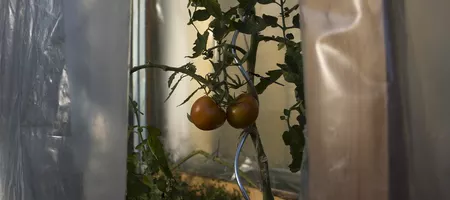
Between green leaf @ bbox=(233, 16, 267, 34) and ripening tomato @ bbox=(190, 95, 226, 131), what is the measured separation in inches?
3.4

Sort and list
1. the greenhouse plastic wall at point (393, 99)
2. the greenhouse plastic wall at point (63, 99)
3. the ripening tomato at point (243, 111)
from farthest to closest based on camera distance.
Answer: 1. the ripening tomato at point (243, 111)
2. the greenhouse plastic wall at point (63, 99)
3. the greenhouse plastic wall at point (393, 99)

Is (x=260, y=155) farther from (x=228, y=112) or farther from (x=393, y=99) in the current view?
(x=393, y=99)

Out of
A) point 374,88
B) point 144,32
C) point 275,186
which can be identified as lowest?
point 275,186

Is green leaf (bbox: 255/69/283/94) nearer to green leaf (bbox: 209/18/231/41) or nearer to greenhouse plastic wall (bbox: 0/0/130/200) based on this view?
green leaf (bbox: 209/18/231/41)

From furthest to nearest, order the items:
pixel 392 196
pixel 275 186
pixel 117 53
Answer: pixel 275 186 < pixel 117 53 < pixel 392 196

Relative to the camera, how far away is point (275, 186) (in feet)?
2.36

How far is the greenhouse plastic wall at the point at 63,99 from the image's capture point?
406mm

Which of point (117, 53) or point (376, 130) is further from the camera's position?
point (117, 53)

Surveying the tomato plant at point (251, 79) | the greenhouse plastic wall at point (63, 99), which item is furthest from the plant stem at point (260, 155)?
the greenhouse plastic wall at point (63, 99)

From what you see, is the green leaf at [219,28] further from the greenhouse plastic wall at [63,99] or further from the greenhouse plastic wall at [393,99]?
the greenhouse plastic wall at [393,99]

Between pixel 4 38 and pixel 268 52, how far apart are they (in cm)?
38

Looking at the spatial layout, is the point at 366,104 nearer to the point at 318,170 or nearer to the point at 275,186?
the point at 318,170

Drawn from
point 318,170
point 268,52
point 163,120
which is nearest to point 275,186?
point 268,52

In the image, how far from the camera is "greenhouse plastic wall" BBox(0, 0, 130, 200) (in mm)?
406
